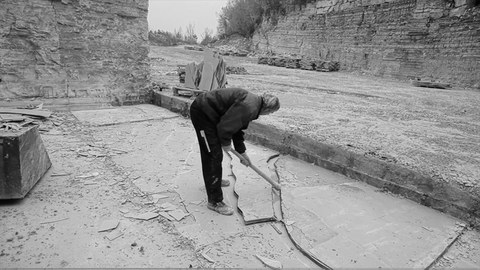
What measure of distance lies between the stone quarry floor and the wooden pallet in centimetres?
307

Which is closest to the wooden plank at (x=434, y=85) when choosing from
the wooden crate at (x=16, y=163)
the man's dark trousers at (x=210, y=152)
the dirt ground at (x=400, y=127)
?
the dirt ground at (x=400, y=127)

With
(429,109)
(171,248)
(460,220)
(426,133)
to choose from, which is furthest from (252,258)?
(429,109)

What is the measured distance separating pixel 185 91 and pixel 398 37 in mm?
12584

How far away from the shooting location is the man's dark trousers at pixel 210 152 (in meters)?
2.71

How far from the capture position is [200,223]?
8.44ft

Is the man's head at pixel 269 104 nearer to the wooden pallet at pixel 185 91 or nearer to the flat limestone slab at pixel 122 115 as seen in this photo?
the flat limestone slab at pixel 122 115

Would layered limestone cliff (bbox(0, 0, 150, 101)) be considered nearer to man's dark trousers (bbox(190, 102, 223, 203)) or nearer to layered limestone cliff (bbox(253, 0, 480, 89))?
man's dark trousers (bbox(190, 102, 223, 203))

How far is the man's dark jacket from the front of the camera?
256cm

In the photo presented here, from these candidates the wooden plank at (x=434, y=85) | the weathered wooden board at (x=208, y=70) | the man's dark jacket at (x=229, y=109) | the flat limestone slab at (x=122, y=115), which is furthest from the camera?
the wooden plank at (x=434, y=85)

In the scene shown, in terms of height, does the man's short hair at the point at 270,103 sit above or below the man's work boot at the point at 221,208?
above

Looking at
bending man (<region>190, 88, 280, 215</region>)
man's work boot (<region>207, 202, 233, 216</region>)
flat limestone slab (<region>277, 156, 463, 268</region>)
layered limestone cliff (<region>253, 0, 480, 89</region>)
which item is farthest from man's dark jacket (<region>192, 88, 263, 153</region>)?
layered limestone cliff (<region>253, 0, 480, 89</region>)

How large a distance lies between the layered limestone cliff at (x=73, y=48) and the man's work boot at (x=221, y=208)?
185 inches

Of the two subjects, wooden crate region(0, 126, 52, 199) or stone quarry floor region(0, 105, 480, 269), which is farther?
wooden crate region(0, 126, 52, 199)

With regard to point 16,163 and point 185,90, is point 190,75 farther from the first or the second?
point 16,163
